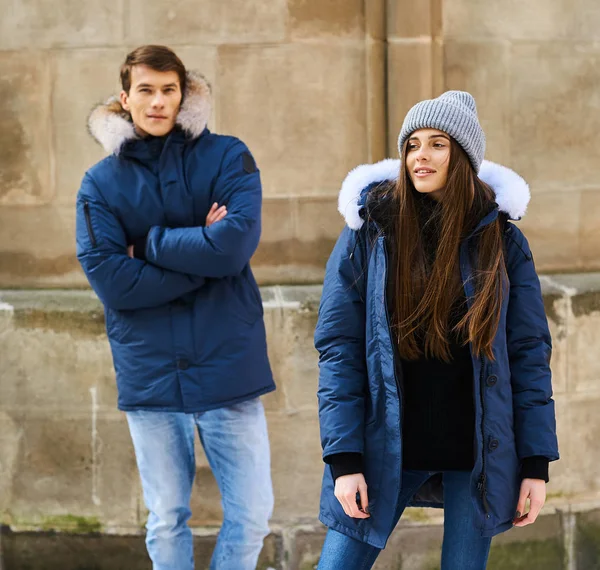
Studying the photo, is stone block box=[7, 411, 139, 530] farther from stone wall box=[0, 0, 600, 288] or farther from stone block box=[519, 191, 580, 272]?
stone block box=[519, 191, 580, 272]

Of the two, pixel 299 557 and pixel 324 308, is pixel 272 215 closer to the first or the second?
pixel 299 557

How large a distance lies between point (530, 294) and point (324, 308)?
0.56m

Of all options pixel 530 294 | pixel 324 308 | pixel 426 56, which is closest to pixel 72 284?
pixel 426 56

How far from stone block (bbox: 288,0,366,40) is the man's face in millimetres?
1119

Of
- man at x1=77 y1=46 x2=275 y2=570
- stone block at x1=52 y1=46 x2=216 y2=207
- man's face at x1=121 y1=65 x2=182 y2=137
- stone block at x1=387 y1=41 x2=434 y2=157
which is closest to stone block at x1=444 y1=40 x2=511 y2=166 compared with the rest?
stone block at x1=387 y1=41 x2=434 y2=157

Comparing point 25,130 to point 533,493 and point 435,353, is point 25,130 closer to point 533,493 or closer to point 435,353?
point 435,353

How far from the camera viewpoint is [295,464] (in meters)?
4.60

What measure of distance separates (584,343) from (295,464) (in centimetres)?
139

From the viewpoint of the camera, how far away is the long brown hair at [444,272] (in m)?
2.73

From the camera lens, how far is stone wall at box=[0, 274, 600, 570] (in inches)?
179

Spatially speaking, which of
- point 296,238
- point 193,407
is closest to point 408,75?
point 296,238

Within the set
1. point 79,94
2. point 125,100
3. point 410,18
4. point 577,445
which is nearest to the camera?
point 125,100

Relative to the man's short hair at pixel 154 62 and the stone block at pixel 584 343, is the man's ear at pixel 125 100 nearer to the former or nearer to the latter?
the man's short hair at pixel 154 62

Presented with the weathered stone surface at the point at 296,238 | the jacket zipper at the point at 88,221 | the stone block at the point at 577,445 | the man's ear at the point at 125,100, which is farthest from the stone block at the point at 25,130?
the stone block at the point at 577,445
